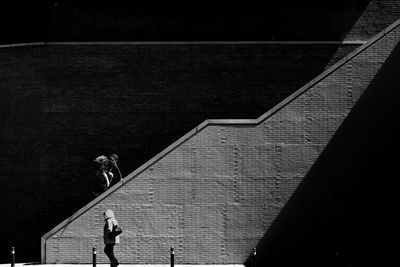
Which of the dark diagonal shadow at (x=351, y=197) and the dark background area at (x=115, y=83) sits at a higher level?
the dark background area at (x=115, y=83)

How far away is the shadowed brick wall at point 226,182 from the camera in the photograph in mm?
20656

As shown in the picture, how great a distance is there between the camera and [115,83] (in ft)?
83.7

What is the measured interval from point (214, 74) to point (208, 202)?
609 centimetres

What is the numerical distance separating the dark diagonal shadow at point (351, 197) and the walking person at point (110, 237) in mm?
4027

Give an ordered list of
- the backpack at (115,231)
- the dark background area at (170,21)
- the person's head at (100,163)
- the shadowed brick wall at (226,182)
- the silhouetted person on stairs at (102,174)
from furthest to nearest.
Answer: the dark background area at (170,21)
the person's head at (100,163)
the silhouetted person on stairs at (102,174)
the shadowed brick wall at (226,182)
the backpack at (115,231)

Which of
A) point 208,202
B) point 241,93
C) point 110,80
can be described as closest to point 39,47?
point 110,80

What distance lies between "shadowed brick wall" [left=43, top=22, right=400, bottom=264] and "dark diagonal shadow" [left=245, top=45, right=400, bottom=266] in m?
0.23

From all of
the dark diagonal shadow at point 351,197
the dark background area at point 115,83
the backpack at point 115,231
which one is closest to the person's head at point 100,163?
the dark background area at point 115,83

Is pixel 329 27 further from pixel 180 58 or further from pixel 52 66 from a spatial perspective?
pixel 52 66

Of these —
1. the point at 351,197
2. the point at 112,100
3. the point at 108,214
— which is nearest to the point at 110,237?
the point at 108,214

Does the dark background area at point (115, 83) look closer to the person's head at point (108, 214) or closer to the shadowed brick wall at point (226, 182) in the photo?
the shadowed brick wall at point (226, 182)

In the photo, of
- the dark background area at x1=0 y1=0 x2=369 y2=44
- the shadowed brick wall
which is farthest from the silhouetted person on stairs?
the dark background area at x1=0 y1=0 x2=369 y2=44

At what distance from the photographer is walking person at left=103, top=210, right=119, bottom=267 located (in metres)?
18.7

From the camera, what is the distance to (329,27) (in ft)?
84.6
